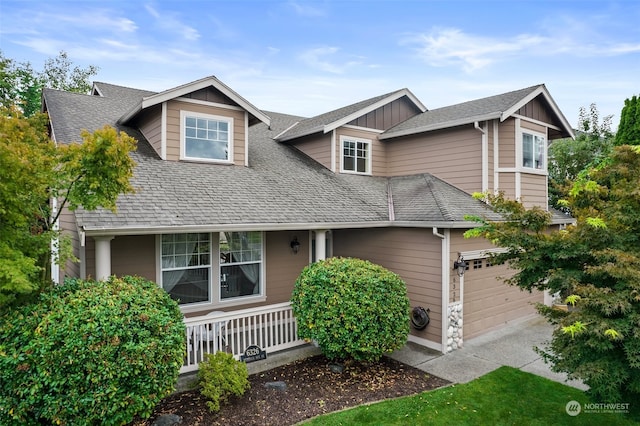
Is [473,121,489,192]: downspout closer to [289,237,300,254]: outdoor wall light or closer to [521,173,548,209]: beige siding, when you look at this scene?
[521,173,548,209]: beige siding

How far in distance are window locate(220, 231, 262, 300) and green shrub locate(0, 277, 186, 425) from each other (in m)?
3.82

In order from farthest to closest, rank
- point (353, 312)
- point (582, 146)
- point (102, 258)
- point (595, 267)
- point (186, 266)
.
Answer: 1. point (582, 146)
2. point (186, 266)
3. point (353, 312)
4. point (102, 258)
5. point (595, 267)

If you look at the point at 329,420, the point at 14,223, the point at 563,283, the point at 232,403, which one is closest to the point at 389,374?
the point at 329,420

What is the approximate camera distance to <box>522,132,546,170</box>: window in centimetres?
1065

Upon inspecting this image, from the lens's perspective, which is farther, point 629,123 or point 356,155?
point 629,123

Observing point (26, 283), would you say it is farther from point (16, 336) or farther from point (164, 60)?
point (164, 60)

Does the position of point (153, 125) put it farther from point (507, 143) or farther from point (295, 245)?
point (507, 143)

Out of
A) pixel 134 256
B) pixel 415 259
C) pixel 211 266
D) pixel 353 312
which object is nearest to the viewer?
pixel 353 312

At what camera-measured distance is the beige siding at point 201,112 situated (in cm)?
902

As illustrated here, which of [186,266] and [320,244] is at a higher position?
[320,244]

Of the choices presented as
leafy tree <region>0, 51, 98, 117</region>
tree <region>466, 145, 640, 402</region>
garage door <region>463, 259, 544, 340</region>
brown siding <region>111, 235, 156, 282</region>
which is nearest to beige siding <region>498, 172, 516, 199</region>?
garage door <region>463, 259, 544, 340</region>

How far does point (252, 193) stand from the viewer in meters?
8.65

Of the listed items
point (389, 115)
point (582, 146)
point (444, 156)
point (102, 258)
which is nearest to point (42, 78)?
point (389, 115)

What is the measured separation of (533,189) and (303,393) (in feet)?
29.2
